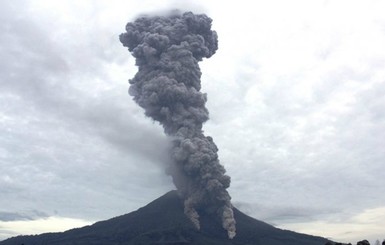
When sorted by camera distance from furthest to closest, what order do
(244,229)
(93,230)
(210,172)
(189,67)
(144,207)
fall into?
(144,207) < (93,230) < (244,229) < (189,67) < (210,172)

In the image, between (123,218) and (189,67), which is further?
(123,218)

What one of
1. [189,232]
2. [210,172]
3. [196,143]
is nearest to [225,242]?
[189,232]

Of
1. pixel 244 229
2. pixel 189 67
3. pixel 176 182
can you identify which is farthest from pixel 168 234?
pixel 189 67

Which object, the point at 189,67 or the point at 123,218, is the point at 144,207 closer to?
the point at 123,218

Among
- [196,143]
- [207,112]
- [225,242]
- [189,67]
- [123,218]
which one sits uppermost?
[189,67]

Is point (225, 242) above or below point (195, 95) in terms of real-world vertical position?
below

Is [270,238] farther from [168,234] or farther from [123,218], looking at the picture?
[123,218]

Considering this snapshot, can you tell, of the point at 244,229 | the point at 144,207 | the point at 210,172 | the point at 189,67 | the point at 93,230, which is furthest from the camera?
the point at 144,207
